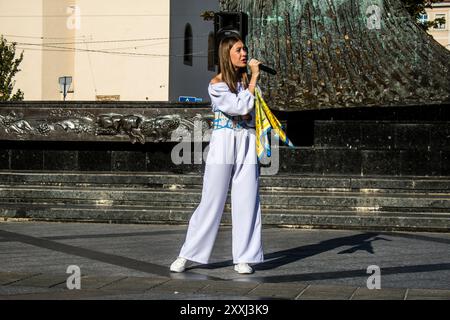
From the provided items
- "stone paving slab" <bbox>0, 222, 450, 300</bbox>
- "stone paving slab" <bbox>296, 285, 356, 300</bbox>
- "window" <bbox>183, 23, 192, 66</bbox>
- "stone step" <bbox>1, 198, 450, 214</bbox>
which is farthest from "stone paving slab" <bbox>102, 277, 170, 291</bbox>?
"window" <bbox>183, 23, 192, 66</bbox>

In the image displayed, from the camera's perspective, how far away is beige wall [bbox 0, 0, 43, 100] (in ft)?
139

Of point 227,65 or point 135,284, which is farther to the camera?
point 227,65

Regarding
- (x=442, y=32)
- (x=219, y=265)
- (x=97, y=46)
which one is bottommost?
(x=219, y=265)

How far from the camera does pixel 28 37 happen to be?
42.9 metres

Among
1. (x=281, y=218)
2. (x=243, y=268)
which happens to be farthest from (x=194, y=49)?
(x=243, y=268)

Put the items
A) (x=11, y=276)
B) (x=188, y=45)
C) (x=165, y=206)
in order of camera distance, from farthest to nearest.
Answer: (x=188, y=45)
(x=165, y=206)
(x=11, y=276)

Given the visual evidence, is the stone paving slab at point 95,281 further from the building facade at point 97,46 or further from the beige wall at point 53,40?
the beige wall at point 53,40

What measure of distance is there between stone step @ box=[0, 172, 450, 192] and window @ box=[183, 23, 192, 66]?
1320 inches

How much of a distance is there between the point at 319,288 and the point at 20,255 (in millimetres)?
2973

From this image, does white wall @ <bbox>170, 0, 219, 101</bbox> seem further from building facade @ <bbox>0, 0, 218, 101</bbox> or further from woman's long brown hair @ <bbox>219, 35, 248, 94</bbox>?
woman's long brown hair @ <bbox>219, 35, 248, 94</bbox>

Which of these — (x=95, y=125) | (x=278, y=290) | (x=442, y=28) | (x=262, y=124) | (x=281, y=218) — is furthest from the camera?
(x=442, y=28)

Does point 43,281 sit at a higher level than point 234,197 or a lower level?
lower

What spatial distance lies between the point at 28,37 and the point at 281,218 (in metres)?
34.9

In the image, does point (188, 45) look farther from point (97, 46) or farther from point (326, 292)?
point (326, 292)
